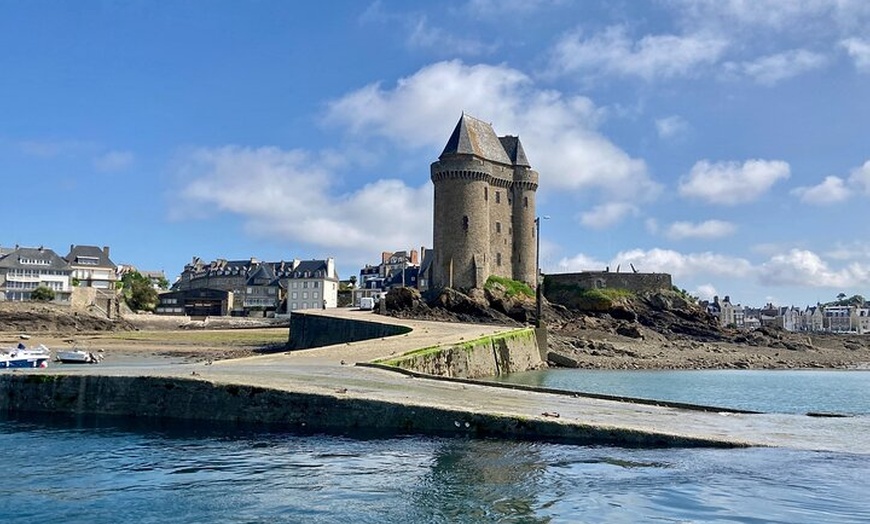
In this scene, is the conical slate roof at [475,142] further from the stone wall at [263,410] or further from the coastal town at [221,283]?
the stone wall at [263,410]

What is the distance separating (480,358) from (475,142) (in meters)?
36.3

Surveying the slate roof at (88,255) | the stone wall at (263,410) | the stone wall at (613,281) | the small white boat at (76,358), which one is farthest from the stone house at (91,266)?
the stone wall at (263,410)

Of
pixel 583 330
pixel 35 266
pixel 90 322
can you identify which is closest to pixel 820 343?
pixel 583 330

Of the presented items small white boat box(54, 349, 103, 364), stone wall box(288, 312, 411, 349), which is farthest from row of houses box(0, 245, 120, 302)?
small white boat box(54, 349, 103, 364)

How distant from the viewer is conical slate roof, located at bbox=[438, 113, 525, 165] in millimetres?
65500

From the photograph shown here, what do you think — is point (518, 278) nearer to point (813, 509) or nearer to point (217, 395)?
point (217, 395)

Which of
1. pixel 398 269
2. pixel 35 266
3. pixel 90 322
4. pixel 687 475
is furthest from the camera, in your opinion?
pixel 398 269

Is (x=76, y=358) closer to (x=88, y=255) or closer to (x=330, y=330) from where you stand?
(x=330, y=330)

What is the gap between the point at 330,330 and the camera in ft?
152

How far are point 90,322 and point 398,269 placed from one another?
52118 mm

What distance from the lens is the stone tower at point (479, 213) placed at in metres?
64.1

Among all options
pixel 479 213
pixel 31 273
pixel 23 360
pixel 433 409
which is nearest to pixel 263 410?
pixel 433 409

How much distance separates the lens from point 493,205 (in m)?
68.0

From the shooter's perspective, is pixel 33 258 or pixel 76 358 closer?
pixel 76 358
